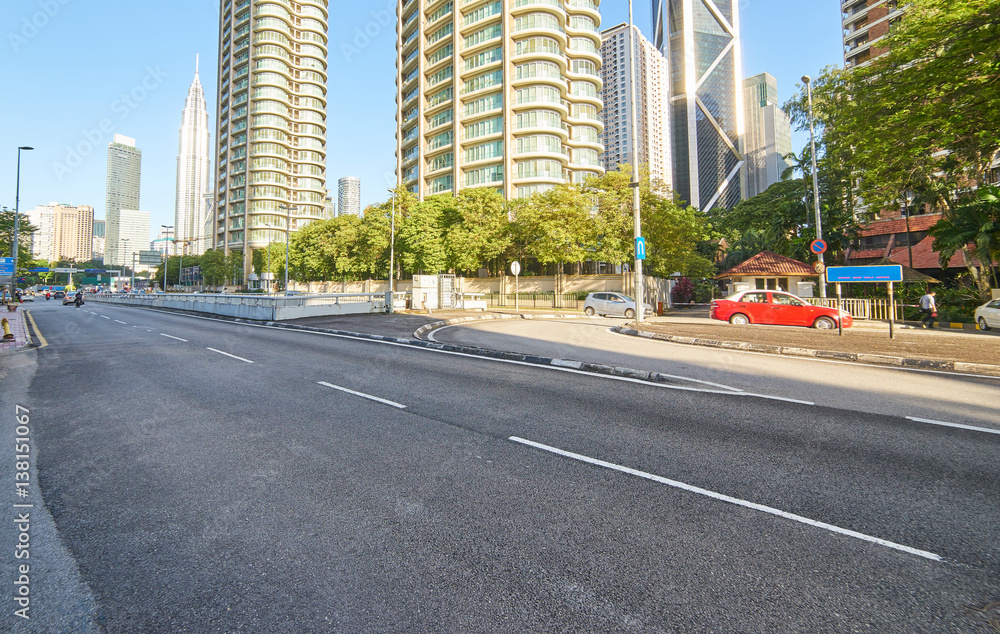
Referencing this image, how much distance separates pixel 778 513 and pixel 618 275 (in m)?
39.4

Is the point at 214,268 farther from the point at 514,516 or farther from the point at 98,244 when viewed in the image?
the point at 98,244

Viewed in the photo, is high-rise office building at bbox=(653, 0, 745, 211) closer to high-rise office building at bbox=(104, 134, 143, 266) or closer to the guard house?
the guard house

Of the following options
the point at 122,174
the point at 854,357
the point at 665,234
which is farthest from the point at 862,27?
the point at 122,174

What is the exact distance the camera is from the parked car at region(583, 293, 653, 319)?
2791 cm

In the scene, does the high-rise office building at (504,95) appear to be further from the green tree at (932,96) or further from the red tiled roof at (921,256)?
the green tree at (932,96)

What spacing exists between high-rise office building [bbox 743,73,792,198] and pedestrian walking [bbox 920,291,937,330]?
18072 centimetres

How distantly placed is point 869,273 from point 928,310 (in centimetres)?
684

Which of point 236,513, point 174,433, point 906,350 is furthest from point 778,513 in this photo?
point 906,350

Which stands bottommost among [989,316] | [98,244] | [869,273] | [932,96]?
[989,316]

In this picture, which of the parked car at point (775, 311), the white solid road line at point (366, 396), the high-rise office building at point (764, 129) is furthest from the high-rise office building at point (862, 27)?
the high-rise office building at point (764, 129)

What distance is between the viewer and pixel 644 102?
438 feet

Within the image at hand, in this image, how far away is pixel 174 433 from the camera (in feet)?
16.6

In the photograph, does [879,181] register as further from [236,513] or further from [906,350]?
[236,513]

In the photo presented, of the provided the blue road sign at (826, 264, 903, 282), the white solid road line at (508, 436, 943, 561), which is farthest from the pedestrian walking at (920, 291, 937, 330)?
the white solid road line at (508, 436, 943, 561)
